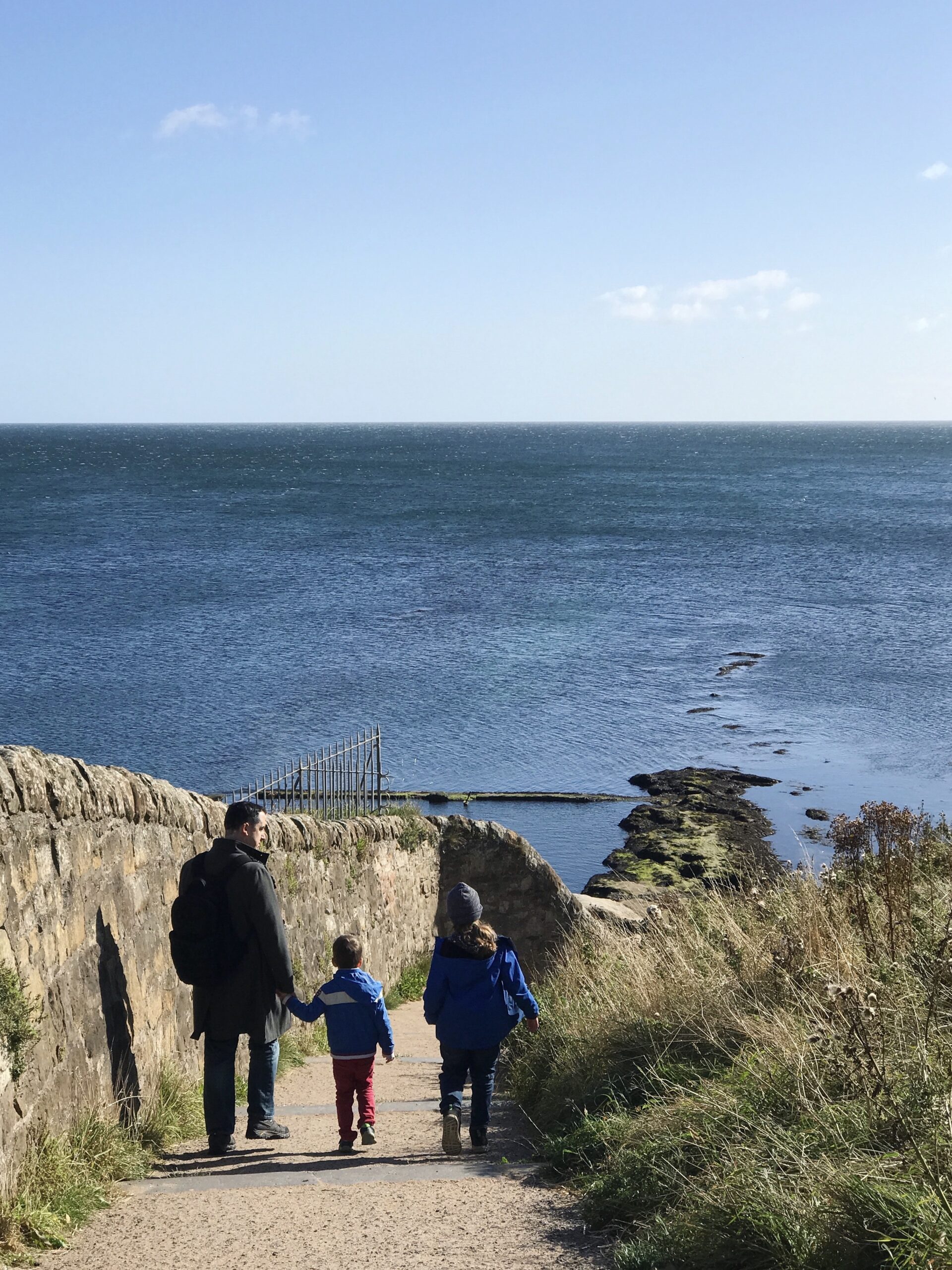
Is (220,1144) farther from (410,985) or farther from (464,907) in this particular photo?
(410,985)

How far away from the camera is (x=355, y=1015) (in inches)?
232

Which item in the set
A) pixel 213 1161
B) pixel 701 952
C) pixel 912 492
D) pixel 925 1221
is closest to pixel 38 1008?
pixel 213 1161

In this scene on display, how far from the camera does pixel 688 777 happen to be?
27.8m

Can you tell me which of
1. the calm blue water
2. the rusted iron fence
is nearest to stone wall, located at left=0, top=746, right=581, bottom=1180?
the rusted iron fence

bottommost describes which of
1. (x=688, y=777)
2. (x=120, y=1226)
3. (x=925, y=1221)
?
(x=688, y=777)

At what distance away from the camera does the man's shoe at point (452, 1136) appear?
5477 millimetres

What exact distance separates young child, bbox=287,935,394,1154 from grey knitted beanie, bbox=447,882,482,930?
0.49m

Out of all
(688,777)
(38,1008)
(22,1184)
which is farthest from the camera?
(688,777)

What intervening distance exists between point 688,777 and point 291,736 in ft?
30.8

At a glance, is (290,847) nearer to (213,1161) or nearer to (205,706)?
(213,1161)

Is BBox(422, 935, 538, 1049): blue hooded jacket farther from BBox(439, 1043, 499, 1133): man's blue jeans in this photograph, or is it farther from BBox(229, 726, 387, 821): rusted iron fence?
BBox(229, 726, 387, 821): rusted iron fence

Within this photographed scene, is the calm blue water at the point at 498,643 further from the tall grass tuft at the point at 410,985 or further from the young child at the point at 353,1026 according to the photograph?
the young child at the point at 353,1026

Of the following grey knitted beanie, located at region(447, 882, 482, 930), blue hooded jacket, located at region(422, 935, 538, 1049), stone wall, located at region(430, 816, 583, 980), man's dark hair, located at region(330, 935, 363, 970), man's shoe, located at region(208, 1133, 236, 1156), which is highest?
grey knitted beanie, located at region(447, 882, 482, 930)

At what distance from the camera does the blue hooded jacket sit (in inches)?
235
